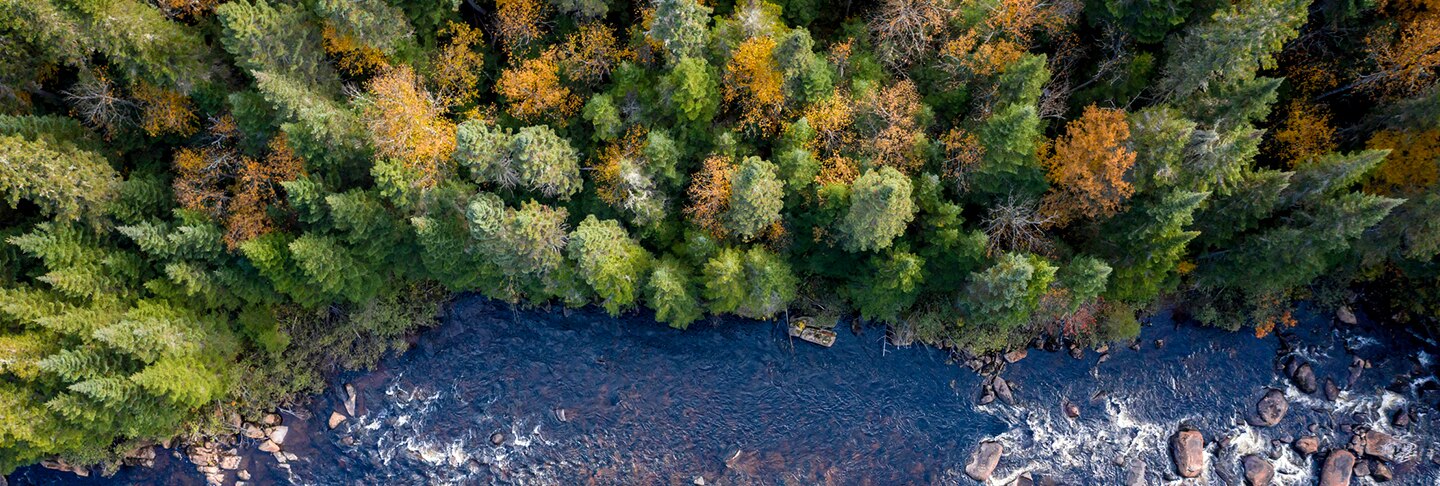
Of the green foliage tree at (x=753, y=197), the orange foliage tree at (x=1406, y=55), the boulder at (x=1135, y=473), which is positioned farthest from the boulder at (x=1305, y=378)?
the green foliage tree at (x=753, y=197)

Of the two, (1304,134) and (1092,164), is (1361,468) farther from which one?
(1092,164)

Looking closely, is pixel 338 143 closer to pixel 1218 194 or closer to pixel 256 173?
pixel 256 173

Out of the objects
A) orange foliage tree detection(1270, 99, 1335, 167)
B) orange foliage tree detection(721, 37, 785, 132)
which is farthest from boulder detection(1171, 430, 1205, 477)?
orange foliage tree detection(721, 37, 785, 132)

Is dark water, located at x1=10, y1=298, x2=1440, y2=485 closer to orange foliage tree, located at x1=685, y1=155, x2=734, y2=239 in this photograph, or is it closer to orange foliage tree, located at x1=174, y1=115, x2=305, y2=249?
orange foliage tree, located at x1=685, y1=155, x2=734, y2=239

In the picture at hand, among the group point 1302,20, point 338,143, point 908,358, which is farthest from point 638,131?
point 1302,20

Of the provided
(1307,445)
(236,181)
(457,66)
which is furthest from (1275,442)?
(236,181)
